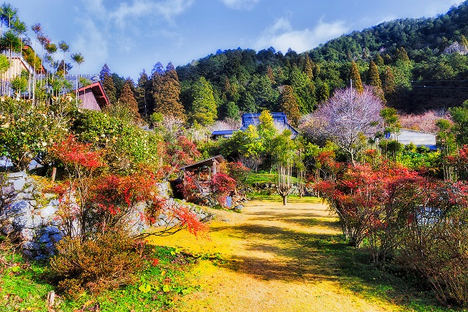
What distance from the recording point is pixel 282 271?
19.6 ft

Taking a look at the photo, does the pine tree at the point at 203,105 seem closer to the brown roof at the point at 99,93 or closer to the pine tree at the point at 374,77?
the brown roof at the point at 99,93

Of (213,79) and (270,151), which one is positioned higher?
(213,79)

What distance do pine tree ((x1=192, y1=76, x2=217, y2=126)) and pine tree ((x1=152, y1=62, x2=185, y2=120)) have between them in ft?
6.17

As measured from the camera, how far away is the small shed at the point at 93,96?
17156 mm

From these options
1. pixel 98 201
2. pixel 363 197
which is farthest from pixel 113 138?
pixel 363 197

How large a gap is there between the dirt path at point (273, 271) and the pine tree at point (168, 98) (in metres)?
28.1

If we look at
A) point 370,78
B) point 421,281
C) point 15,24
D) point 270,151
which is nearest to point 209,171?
point 270,151

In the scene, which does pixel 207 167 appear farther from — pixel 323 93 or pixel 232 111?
pixel 323 93

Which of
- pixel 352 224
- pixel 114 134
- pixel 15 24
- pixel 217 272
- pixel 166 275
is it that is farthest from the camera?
pixel 15 24

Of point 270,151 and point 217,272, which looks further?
point 270,151

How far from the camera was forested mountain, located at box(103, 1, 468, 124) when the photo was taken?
121ft

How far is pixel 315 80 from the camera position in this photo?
45.0 m

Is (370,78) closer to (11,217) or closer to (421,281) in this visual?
(421,281)

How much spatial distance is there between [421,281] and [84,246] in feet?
19.9
